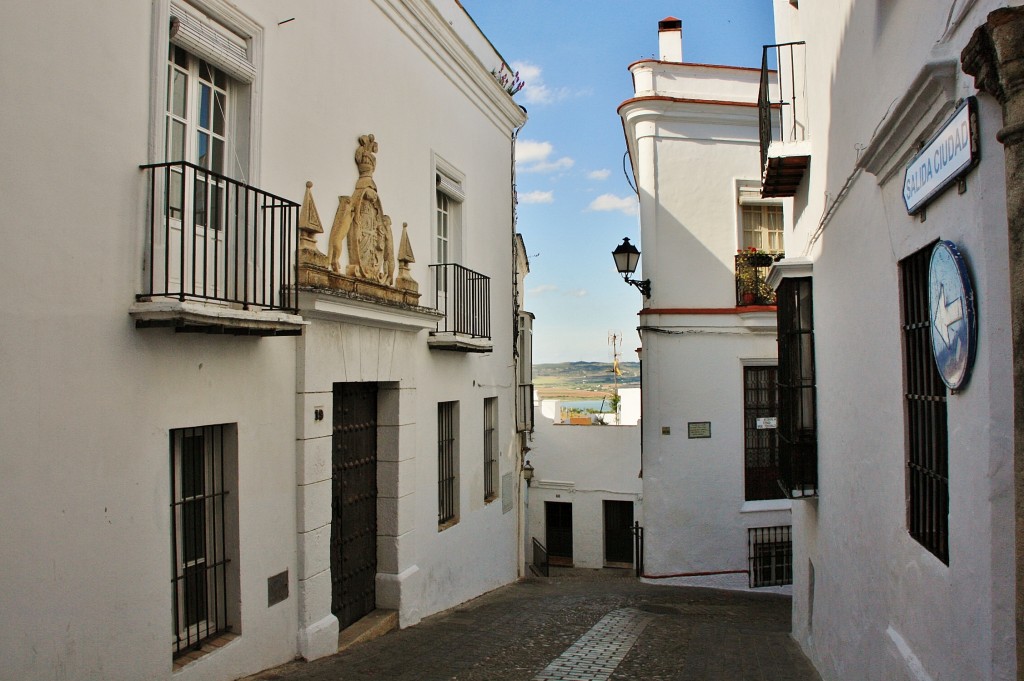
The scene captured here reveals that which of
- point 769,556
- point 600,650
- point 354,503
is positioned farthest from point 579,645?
point 769,556

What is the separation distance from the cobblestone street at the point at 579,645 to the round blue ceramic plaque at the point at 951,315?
3631 mm

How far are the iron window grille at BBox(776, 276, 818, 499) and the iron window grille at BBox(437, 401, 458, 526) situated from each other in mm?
3776

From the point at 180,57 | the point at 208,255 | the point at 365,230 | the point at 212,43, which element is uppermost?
the point at 212,43

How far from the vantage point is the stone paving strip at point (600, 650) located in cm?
619

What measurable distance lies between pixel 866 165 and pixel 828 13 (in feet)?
7.58

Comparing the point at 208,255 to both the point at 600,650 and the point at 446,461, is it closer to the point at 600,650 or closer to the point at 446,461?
the point at 600,650

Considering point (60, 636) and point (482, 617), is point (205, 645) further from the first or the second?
point (482, 617)

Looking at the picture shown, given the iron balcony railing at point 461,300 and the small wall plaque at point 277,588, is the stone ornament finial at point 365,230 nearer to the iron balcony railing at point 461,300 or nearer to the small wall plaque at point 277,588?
the iron balcony railing at point 461,300

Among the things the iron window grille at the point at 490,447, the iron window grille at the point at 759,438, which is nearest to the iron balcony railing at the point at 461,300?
the iron window grille at the point at 490,447

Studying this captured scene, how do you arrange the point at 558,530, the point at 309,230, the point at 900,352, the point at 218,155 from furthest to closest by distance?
the point at 558,530 → the point at 309,230 → the point at 218,155 → the point at 900,352

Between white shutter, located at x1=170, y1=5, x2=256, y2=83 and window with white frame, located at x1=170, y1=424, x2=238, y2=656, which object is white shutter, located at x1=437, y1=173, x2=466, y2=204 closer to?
white shutter, located at x1=170, y1=5, x2=256, y2=83

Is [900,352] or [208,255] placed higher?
[208,255]

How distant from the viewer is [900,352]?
4438 mm

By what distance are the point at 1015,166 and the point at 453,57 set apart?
7.94 metres
